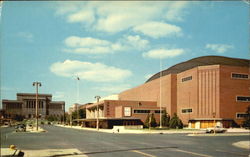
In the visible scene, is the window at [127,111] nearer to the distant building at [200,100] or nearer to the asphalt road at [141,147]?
the distant building at [200,100]

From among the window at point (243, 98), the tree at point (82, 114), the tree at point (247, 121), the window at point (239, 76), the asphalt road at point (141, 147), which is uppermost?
the window at point (239, 76)

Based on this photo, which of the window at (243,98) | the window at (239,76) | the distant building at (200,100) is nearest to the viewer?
the distant building at (200,100)

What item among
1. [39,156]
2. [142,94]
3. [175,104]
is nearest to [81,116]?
[142,94]

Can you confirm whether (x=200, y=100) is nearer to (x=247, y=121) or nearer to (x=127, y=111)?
(x=247, y=121)

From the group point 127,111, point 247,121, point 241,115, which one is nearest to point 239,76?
point 241,115

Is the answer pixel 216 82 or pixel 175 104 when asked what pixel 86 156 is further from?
pixel 175 104

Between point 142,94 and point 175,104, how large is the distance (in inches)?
1061

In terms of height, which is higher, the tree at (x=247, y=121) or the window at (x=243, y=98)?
the window at (x=243, y=98)

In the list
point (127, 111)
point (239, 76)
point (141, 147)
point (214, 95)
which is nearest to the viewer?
point (141, 147)

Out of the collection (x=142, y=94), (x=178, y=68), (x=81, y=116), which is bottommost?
(x=81, y=116)

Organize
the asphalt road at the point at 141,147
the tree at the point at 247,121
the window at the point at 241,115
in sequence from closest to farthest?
the asphalt road at the point at 141,147
the tree at the point at 247,121
the window at the point at 241,115

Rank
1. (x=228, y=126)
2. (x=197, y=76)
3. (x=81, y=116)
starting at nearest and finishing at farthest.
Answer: (x=228, y=126) → (x=197, y=76) → (x=81, y=116)

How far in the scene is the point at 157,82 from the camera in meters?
95.7

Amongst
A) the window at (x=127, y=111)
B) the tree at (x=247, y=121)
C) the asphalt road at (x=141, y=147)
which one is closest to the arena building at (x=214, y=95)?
the tree at (x=247, y=121)
